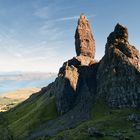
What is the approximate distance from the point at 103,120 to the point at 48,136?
36.6 meters

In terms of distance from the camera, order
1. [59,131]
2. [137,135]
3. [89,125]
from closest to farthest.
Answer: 1. [137,135]
2. [89,125]
3. [59,131]

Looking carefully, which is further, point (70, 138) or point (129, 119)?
point (129, 119)

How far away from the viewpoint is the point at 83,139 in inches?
6348

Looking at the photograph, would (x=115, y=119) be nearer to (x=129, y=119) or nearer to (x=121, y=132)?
(x=129, y=119)

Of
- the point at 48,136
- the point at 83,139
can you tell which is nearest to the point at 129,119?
the point at 83,139

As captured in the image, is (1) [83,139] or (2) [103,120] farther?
(2) [103,120]

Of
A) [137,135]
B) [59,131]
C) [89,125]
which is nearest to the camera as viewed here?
[137,135]

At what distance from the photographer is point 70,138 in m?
166

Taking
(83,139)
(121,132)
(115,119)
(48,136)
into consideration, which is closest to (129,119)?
(115,119)

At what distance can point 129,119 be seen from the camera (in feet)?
609

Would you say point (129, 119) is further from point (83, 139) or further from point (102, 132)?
point (83, 139)

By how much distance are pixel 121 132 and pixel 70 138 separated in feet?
93.8

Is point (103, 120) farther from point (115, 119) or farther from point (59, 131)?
point (59, 131)

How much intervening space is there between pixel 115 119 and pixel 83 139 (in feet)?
113
